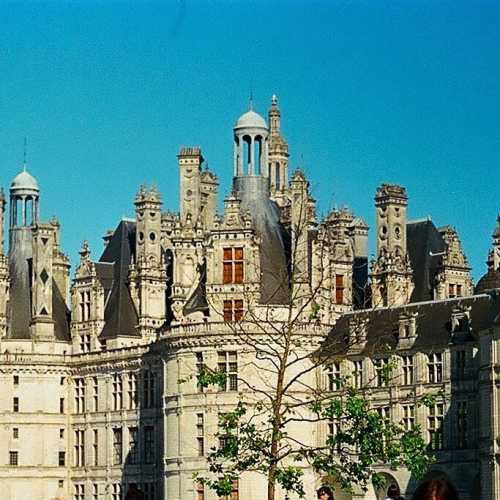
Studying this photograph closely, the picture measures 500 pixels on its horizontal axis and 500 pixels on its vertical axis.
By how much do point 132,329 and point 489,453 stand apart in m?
24.4

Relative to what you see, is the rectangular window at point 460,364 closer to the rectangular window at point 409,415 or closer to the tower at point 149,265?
the rectangular window at point 409,415

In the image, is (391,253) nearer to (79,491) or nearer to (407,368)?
(407,368)

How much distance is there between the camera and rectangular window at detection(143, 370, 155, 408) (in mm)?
85812

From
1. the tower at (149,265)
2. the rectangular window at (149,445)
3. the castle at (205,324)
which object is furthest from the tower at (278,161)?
the rectangular window at (149,445)

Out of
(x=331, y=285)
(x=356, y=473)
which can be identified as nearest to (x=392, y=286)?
(x=331, y=285)

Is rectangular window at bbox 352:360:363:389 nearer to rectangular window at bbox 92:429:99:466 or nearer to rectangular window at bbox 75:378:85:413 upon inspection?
rectangular window at bbox 92:429:99:466

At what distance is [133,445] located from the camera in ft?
286

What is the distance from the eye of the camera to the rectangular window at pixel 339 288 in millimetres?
82644

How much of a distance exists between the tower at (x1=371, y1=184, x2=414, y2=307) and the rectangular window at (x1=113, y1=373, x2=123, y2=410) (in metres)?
12.7

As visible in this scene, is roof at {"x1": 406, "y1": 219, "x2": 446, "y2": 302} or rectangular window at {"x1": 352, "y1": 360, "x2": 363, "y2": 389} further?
roof at {"x1": 406, "y1": 219, "x2": 446, "y2": 302}

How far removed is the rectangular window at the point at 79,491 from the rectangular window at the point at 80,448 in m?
0.96

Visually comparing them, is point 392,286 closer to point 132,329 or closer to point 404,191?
point 404,191

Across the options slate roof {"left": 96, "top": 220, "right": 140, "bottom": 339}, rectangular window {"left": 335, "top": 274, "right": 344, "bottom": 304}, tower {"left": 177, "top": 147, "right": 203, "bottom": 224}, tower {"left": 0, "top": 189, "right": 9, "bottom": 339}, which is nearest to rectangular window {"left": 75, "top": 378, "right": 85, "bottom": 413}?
slate roof {"left": 96, "top": 220, "right": 140, "bottom": 339}

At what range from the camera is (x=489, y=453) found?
69.1 m
